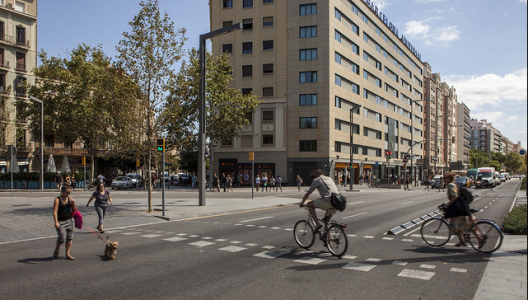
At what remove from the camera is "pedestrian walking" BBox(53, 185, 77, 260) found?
24.8ft

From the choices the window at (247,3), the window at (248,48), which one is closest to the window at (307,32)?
the window at (248,48)

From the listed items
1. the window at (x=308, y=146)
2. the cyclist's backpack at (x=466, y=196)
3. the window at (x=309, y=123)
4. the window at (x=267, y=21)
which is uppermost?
the window at (x=267, y=21)

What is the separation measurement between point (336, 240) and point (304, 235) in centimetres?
97

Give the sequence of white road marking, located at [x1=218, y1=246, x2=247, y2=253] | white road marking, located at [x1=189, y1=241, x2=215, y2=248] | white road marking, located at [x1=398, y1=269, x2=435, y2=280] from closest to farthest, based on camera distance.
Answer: white road marking, located at [x1=398, y1=269, x2=435, y2=280] < white road marking, located at [x1=218, y1=246, x2=247, y2=253] < white road marking, located at [x1=189, y1=241, x2=215, y2=248]

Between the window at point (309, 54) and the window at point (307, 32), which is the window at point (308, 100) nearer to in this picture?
the window at point (309, 54)

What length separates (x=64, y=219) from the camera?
25.3 ft

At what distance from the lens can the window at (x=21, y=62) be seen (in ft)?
157

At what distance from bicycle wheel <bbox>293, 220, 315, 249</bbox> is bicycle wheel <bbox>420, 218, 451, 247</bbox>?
2664 millimetres

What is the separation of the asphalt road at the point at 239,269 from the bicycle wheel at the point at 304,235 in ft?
0.64

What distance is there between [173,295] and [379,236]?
21.1ft

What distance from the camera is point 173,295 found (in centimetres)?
527

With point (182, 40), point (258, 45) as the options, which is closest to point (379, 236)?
point (182, 40)

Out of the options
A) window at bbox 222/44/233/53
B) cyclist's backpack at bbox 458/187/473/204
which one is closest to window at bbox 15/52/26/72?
window at bbox 222/44/233/53

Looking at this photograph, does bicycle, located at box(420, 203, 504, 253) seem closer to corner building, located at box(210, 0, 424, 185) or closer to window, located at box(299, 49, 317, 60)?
corner building, located at box(210, 0, 424, 185)
